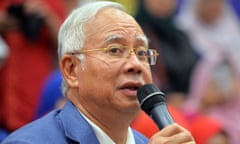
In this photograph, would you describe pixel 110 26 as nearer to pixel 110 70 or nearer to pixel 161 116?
pixel 110 70

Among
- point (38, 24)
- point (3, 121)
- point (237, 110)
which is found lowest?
point (237, 110)

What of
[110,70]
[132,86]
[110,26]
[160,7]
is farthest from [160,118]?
[160,7]

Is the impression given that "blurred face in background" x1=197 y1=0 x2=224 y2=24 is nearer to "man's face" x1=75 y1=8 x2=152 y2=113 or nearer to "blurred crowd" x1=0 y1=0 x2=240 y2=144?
"blurred crowd" x1=0 y1=0 x2=240 y2=144

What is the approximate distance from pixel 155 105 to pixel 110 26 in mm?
573

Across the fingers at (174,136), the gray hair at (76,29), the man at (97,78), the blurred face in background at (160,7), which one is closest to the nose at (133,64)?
the man at (97,78)

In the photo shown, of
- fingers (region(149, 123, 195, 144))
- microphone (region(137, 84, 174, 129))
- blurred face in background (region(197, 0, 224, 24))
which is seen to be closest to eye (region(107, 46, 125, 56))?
microphone (region(137, 84, 174, 129))

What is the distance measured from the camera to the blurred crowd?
6.91 m

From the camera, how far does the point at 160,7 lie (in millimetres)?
8594

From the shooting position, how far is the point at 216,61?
8.35 metres

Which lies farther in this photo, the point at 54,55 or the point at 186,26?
the point at 186,26

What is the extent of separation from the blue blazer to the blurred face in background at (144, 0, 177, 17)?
14.3 feet

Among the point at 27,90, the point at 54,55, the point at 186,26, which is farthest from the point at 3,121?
the point at 186,26

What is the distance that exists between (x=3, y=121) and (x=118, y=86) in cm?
306

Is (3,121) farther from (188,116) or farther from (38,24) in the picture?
(188,116)
